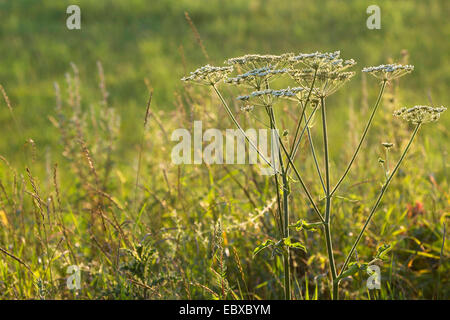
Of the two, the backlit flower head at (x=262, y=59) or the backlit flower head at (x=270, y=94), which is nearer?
the backlit flower head at (x=270, y=94)

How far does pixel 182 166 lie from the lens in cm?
378

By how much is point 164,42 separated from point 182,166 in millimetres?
8495

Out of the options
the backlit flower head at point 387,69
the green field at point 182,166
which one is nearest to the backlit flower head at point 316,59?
the backlit flower head at point 387,69

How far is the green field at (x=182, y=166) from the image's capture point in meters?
2.86

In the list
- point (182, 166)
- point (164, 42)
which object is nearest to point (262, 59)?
point (182, 166)

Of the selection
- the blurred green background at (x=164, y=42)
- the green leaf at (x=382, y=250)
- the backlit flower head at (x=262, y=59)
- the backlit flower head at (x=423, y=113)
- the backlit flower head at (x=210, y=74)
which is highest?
the blurred green background at (x=164, y=42)

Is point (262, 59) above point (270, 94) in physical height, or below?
above

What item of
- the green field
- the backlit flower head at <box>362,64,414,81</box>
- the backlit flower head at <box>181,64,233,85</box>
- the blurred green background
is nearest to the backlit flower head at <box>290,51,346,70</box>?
the backlit flower head at <box>362,64,414,81</box>

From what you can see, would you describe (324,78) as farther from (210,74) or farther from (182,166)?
(182,166)

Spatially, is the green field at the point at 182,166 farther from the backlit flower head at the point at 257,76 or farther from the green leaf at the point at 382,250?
the backlit flower head at the point at 257,76

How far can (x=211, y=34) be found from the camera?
12227 millimetres

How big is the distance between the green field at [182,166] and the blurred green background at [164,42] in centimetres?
5
